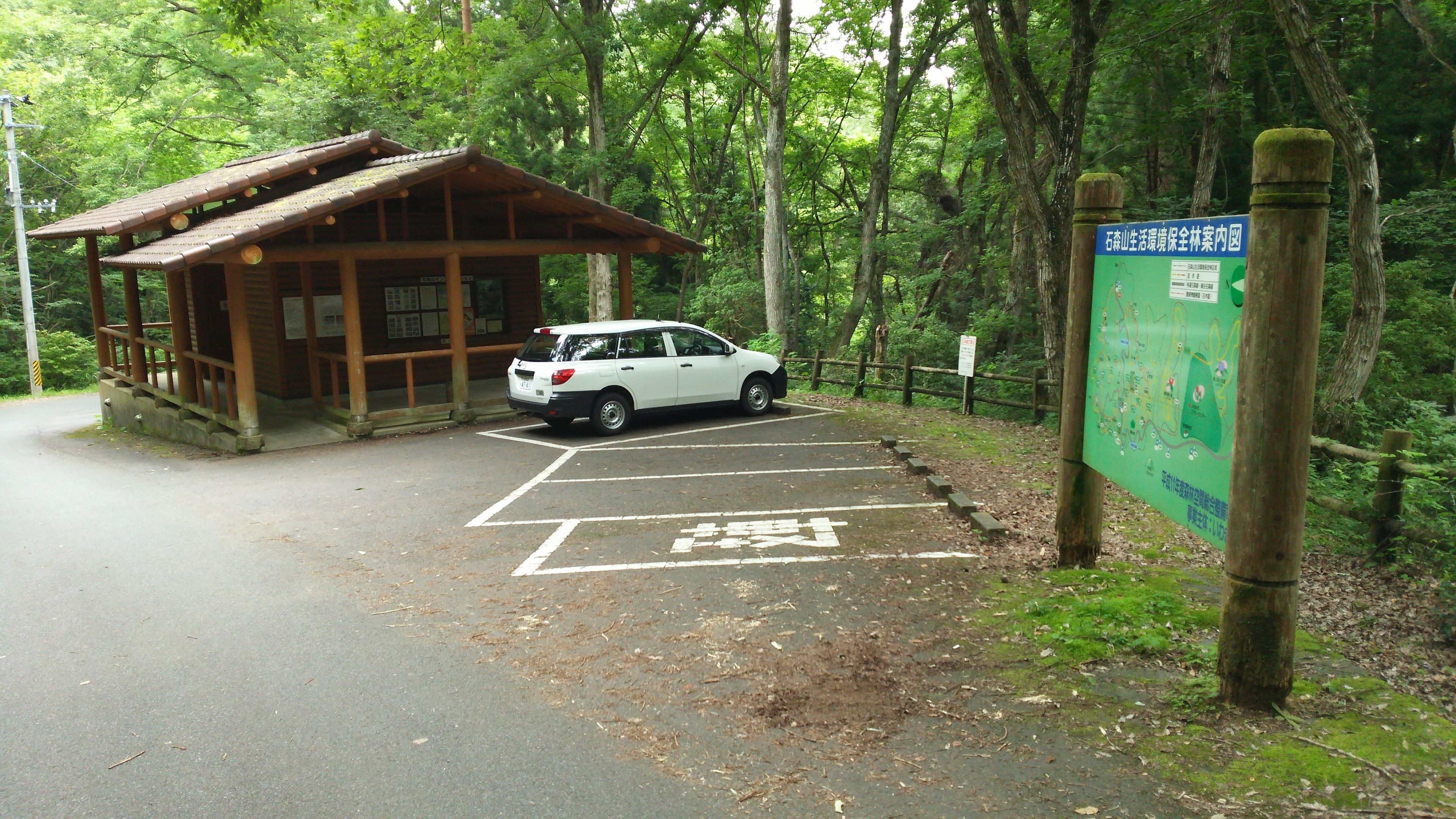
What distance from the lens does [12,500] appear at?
37.7 ft

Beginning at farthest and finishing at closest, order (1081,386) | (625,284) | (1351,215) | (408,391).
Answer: (625,284), (408,391), (1351,215), (1081,386)

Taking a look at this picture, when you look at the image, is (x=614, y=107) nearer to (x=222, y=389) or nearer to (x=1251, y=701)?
(x=222, y=389)

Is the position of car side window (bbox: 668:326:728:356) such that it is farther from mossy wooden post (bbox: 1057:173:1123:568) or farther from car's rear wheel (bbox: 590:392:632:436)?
mossy wooden post (bbox: 1057:173:1123:568)

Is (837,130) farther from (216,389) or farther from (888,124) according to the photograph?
(216,389)

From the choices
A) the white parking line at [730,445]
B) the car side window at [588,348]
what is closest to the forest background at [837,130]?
the white parking line at [730,445]

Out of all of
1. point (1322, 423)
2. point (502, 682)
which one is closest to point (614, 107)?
point (1322, 423)

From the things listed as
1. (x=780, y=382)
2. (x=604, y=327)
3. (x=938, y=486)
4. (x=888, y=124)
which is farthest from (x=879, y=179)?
(x=938, y=486)

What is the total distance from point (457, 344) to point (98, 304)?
29.9 feet

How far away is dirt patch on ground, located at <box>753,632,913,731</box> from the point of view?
4.71 metres

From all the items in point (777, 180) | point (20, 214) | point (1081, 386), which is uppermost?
point (777, 180)

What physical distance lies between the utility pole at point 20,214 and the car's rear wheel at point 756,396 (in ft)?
78.3

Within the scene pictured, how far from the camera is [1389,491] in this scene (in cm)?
675

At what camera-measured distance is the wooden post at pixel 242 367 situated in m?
13.0

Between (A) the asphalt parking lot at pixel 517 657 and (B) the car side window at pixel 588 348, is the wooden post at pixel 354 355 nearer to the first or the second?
(A) the asphalt parking lot at pixel 517 657
